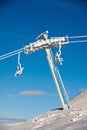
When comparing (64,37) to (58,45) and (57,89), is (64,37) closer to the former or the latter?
(58,45)

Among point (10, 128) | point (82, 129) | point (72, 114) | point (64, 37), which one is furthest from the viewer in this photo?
point (10, 128)

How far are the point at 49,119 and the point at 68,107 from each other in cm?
429

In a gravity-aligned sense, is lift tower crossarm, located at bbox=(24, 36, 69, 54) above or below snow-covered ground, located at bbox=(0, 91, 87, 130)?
above

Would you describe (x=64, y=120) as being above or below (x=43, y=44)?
below

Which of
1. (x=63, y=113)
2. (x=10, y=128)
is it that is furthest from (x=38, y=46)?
(x=10, y=128)

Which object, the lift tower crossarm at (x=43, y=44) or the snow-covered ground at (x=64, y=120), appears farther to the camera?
the lift tower crossarm at (x=43, y=44)

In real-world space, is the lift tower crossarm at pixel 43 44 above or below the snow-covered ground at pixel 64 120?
above

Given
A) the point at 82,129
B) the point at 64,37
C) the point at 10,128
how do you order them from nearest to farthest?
1. the point at 82,129
2. the point at 64,37
3. the point at 10,128

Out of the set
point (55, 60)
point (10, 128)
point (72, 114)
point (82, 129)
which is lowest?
point (82, 129)

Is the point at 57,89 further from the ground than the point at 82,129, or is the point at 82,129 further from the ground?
the point at 57,89

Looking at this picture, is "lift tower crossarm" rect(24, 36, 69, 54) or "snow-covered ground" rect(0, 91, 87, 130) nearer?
"snow-covered ground" rect(0, 91, 87, 130)

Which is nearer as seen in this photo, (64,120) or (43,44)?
(64,120)

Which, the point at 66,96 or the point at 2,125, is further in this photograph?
the point at 2,125

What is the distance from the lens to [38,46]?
54.7m
